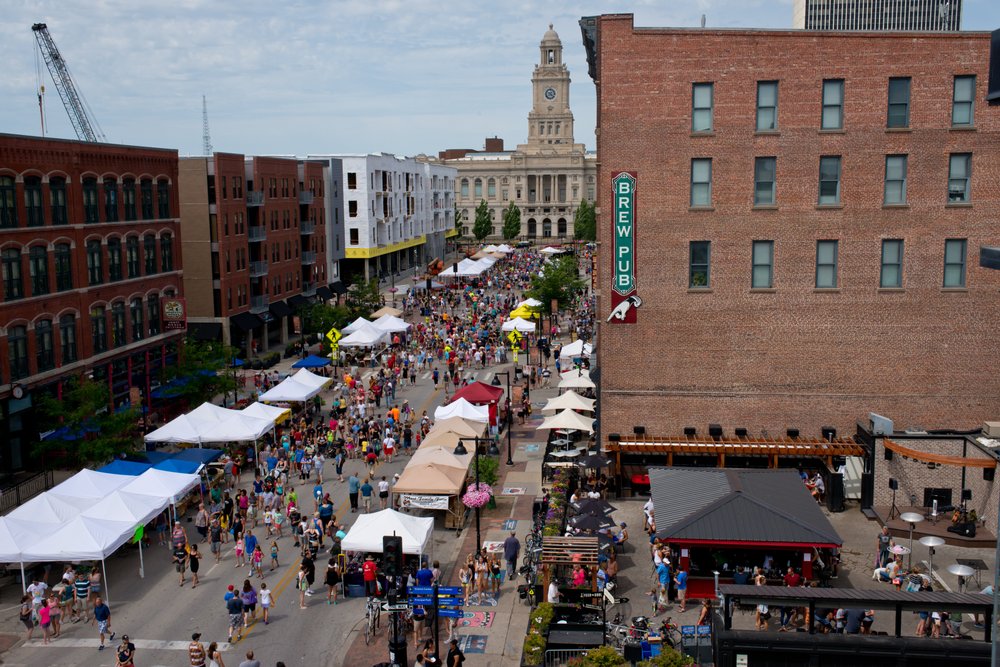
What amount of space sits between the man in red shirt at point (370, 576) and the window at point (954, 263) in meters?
21.6

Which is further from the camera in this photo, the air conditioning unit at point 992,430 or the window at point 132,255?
the window at point 132,255

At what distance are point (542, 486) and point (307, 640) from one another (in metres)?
13.0

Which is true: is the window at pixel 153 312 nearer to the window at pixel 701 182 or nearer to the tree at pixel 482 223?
the window at pixel 701 182

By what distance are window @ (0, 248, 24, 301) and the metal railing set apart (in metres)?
7.41

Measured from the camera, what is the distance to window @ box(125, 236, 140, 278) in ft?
155

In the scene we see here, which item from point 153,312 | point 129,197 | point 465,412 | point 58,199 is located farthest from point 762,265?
point 153,312

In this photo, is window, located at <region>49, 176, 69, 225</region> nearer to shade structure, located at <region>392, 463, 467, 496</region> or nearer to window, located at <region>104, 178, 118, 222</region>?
window, located at <region>104, 178, 118, 222</region>

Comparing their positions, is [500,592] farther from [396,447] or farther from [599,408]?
[396,447]

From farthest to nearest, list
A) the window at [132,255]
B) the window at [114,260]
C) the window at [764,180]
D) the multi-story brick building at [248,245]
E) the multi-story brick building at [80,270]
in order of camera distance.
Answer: the multi-story brick building at [248,245], the window at [132,255], the window at [114,260], the multi-story brick building at [80,270], the window at [764,180]

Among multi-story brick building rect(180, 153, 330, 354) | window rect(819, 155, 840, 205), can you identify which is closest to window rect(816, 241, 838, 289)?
window rect(819, 155, 840, 205)

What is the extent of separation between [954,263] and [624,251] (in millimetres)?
11311

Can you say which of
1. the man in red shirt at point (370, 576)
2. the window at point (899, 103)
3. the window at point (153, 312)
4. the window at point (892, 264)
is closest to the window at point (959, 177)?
the window at point (899, 103)

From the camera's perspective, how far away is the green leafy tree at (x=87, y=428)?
34.7 meters

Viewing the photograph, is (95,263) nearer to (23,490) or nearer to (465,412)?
(23,490)
